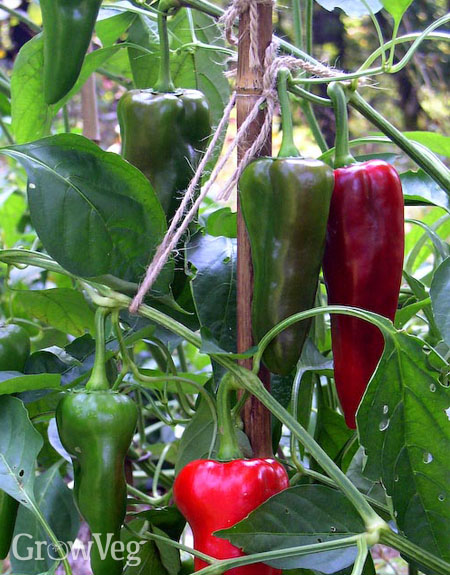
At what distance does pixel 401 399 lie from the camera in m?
0.57

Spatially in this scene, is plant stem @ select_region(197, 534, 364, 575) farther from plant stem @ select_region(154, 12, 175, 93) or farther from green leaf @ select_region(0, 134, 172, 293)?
plant stem @ select_region(154, 12, 175, 93)

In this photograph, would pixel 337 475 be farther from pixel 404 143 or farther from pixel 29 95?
pixel 29 95

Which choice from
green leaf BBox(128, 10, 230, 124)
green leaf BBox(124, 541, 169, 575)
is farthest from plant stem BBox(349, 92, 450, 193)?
green leaf BBox(124, 541, 169, 575)

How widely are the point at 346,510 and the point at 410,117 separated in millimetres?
3706

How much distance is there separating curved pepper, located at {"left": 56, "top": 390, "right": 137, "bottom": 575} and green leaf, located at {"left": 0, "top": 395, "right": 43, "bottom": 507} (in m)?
0.04

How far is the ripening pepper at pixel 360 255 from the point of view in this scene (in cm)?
61

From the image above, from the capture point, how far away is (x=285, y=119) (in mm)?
594

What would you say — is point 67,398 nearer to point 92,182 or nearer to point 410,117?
point 92,182

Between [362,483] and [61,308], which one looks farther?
[61,308]

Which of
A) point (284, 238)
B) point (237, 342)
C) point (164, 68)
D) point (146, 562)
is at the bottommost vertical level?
point (146, 562)

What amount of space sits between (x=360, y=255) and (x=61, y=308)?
0.42 meters

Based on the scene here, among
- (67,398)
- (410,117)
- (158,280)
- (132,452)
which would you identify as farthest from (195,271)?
(410,117)

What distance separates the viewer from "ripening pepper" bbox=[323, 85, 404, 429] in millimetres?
611

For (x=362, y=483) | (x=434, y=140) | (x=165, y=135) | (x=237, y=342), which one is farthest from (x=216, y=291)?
(x=434, y=140)
